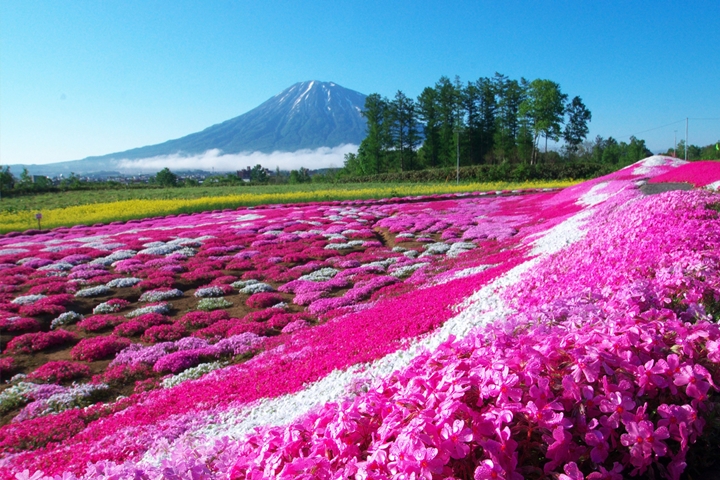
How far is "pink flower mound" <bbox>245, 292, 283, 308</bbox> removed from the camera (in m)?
14.6

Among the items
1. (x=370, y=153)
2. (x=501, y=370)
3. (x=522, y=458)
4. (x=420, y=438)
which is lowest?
(x=522, y=458)

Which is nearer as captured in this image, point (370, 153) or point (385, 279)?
point (385, 279)

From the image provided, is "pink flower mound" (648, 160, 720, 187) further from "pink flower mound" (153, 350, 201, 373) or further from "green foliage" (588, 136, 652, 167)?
"green foliage" (588, 136, 652, 167)

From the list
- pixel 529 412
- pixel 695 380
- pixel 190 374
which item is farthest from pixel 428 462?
pixel 190 374

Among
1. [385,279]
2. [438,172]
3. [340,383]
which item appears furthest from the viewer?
[438,172]

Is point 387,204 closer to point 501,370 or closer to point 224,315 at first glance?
point 224,315

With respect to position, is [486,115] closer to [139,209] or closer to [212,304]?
[139,209]

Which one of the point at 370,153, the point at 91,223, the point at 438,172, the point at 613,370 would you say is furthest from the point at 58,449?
the point at 370,153

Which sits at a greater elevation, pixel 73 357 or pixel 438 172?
pixel 438 172

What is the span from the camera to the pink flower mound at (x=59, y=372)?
33.0ft

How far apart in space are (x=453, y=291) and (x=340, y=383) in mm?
4825

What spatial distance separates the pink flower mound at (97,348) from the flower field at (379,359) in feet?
0.16

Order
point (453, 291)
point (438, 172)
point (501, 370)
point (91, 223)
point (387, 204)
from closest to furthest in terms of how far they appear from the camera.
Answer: point (501, 370)
point (453, 291)
point (91, 223)
point (387, 204)
point (438, 172)

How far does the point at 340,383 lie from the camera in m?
6.93
